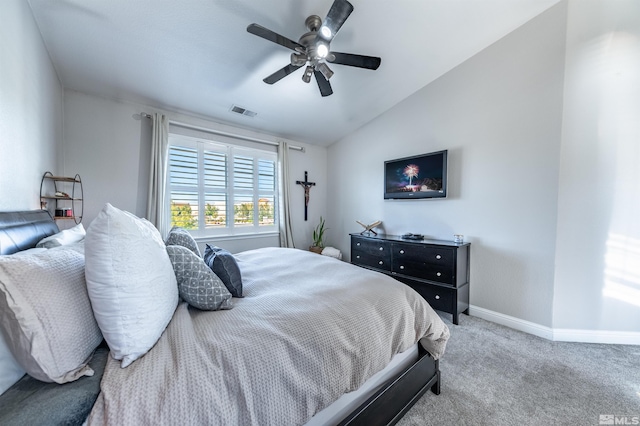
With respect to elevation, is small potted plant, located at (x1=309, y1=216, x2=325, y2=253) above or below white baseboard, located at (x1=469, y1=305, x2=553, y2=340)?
above

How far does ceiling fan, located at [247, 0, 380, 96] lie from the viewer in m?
1.60

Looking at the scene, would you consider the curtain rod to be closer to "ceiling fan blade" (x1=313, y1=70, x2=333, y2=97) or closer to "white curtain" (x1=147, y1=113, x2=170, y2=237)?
"white curtain" (x1=147, y1=113, x2=170, y2=237)

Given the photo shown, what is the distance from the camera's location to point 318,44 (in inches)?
69.6

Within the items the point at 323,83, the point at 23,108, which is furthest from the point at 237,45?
the point at 23,108

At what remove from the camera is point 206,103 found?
2.93 metres

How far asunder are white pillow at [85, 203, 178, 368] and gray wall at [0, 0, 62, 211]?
3.52 ft

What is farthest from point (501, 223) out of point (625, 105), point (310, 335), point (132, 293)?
point (132, 293)

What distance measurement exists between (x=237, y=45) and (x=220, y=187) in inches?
76.0

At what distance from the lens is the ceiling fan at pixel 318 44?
63.2 inches

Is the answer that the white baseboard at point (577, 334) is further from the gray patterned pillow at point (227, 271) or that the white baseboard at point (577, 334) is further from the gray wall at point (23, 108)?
the gray wall at point (23, 108)

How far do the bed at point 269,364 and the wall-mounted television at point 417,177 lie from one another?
1834 mm

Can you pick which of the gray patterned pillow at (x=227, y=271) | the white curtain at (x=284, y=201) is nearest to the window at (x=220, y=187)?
the white curtain at (x=284, y=201)

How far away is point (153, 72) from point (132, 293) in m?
2.52

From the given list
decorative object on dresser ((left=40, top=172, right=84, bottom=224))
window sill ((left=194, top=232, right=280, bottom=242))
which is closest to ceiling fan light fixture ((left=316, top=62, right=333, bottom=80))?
decorative object on dresser ((left=40, top=172, right=84, bottom=224))
